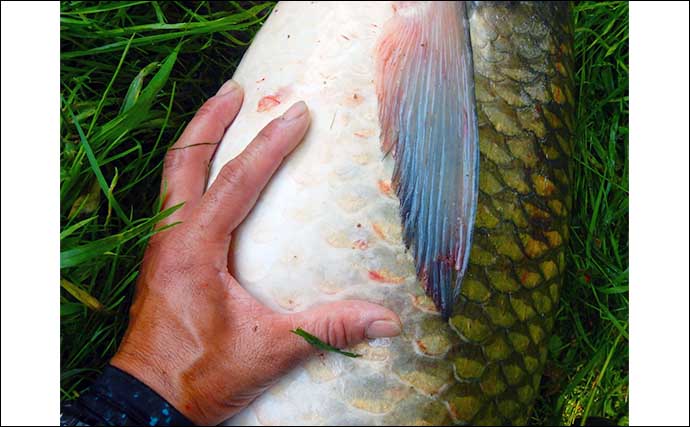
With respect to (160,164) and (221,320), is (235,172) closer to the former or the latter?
(221,320)

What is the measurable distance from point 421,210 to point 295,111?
0.73 ft

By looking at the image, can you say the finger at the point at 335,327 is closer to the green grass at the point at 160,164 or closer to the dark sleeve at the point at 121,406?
the dark sleeve at the point at 121,406

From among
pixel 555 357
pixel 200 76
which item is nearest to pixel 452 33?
pixel 200 76

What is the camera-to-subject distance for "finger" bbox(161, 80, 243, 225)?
1.05 meters

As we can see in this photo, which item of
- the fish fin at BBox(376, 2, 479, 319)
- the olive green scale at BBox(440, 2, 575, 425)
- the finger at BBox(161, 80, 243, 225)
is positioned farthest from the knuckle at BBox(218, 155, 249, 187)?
the olive green scale at BBox(440, 2, 575, 425)

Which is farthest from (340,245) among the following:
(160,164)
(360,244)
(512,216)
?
(160,164)

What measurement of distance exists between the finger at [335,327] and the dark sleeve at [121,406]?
0.16 meters

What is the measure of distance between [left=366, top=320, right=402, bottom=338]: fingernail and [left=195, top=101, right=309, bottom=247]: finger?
23 cm

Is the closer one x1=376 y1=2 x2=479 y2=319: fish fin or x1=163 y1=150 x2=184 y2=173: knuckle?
x1=376 y1=2 x2=479 y2=319: fish fin

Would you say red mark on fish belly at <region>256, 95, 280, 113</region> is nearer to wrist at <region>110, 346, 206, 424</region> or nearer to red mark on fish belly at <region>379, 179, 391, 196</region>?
red mark on fish belly at <region>379, 179, 391, 196</region>

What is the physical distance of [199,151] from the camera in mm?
1069

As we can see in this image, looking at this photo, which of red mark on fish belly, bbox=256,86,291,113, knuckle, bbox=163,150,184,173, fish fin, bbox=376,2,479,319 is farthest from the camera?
knuckle, bbox=163,150,184,173

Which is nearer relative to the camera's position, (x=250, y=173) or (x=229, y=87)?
(x=250, y=173)

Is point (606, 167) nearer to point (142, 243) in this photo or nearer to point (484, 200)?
point (484, 200)
